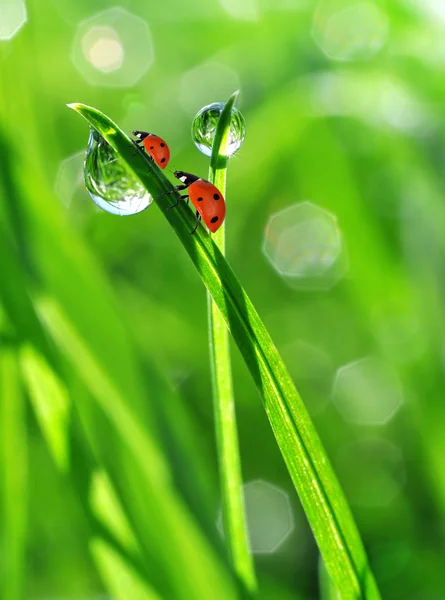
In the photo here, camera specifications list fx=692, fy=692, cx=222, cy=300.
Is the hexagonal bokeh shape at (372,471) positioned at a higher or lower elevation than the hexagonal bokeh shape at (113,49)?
lower

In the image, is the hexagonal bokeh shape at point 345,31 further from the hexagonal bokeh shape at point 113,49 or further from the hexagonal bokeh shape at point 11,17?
the hexagonal bokeh shape at point 11,17

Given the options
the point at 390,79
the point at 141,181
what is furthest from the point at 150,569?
the point at 390,79

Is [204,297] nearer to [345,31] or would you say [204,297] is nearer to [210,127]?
[345,31]

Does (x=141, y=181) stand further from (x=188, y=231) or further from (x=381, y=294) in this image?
(x=381, y=294)

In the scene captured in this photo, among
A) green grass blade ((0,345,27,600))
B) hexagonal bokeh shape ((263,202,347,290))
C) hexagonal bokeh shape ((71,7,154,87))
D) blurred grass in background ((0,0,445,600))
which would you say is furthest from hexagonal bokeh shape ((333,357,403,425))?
hexagonal bokeh shape ((71,7,154,87))

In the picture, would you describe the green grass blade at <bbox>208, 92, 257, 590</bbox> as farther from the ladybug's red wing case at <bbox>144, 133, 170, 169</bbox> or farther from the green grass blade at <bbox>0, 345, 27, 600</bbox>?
the green grass blade at <bbox>0, 345, 27, 600</bbox>

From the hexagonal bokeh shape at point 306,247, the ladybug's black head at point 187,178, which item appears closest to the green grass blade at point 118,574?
the ladybug's black head at point 187,178

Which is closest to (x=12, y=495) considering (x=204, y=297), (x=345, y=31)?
(x=204, y=297)
